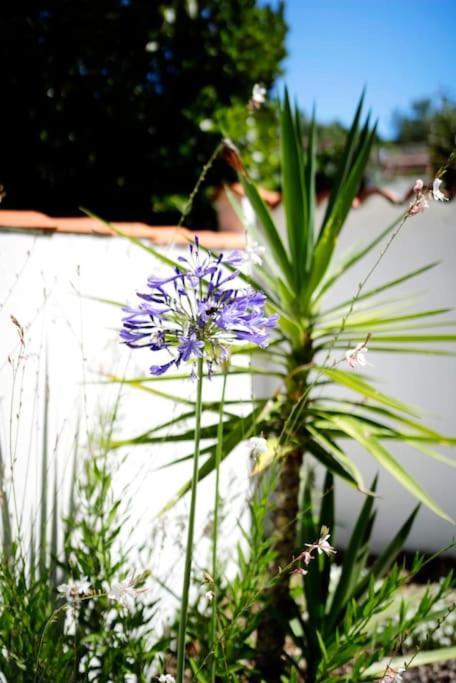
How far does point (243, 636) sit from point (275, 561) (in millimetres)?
416

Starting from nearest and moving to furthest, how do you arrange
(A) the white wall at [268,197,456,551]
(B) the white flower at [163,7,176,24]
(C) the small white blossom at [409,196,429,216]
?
(C) the small white blossom at [409,196,429,216], (B) the white flower at [163,7,176,24], (A) the white wall at [268,197,456,551]

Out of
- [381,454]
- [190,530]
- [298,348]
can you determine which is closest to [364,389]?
[381,454]

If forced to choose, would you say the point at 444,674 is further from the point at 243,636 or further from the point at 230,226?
the point at 230,226

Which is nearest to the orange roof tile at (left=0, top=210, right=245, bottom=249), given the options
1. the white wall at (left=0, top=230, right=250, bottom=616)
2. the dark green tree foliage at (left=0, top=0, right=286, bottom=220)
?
the white wall at (left=0, top=230, right=250, bottom=616)

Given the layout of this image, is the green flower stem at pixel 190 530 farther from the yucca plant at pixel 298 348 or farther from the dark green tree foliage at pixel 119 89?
the dark green tree foliage at pixel 119 89

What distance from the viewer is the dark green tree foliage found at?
2.51 metres

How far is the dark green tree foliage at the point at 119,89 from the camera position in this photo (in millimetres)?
2512

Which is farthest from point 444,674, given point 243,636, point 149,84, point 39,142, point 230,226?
point 149,84

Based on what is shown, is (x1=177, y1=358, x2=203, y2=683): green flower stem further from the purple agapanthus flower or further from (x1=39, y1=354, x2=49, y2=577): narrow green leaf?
(x1=39, y1=354, x2=49, y2=577): narrow green leaf

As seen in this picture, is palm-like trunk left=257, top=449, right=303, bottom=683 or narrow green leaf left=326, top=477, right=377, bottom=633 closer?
palm-like trunk left=257, top=449, right=303, bottom=683

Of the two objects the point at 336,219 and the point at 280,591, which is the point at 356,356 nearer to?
the point at 336,219

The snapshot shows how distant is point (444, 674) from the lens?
7.80ft

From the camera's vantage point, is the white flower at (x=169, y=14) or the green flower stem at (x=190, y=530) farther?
the white flower at (x=169, y=14)

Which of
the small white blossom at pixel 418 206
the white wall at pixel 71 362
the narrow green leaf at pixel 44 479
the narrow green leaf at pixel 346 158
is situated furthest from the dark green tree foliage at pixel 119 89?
the small white blossom at pixel 418 206
